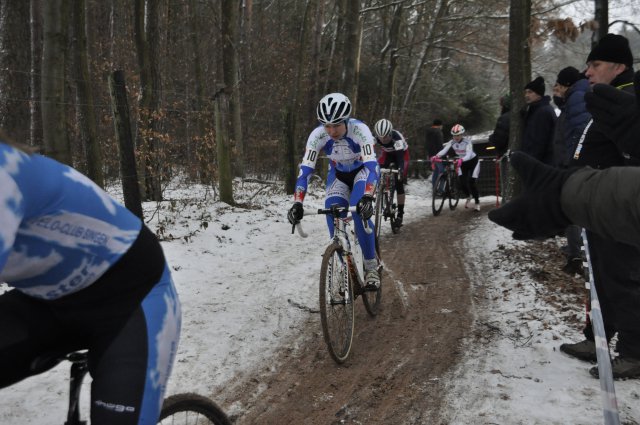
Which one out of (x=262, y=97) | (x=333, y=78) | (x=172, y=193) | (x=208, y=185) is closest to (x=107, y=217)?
(x=208, y=185)

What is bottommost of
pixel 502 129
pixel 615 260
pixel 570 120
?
pixel 615 260

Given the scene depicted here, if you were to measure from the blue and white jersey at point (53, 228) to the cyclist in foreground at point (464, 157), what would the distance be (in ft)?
37.9

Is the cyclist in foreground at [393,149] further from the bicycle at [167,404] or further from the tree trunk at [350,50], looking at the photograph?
the bicycle at [167,404]

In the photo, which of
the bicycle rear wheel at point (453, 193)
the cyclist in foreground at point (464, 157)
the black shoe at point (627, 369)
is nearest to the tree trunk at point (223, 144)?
the cyclist in foreground at point (464, 157)

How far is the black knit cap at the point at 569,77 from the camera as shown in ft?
18.0

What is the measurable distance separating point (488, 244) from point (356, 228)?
13.5 feet

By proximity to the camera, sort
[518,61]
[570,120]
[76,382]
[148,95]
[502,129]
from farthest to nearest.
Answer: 1. [148,95]
2. [502,129]
3. [518,61]
4. [570,120]
5. [76,382]

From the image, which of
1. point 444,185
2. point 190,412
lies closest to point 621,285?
point 190,412

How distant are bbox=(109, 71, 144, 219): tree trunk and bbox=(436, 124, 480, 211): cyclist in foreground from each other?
25.7 ft

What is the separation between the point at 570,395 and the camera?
3631 mm

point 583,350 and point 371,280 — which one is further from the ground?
point 371,280

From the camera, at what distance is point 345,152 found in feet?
18.5

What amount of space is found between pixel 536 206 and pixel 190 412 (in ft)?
5.77

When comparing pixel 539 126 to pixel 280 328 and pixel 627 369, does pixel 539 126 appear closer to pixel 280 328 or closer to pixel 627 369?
pixel 627 369
